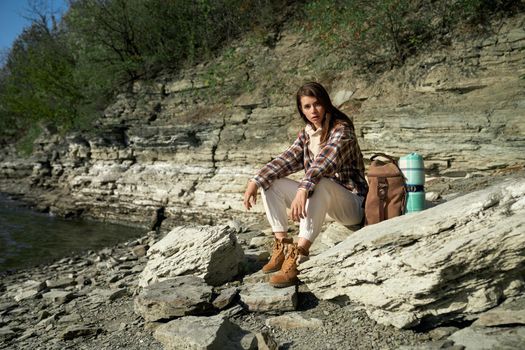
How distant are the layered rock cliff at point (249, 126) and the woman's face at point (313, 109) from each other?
455cm

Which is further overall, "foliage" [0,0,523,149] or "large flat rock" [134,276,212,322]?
"foliage" [0,0,523,149]

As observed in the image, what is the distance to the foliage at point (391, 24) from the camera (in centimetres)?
880

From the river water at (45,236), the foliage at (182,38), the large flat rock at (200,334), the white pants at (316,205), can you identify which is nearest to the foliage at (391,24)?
the foliage at (182,38)

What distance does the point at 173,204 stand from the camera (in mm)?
11867

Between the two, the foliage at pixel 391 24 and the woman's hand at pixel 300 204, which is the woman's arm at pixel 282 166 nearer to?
the woman's hand at pixel 300 204

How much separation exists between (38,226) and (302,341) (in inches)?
455

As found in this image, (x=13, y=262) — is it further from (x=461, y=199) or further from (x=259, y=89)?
(x=461, y=199)

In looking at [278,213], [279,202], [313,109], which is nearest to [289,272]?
[278,213]

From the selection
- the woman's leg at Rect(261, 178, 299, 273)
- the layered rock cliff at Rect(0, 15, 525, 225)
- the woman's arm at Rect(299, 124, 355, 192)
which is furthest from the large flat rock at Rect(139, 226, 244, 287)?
the layered rock cliff at Rect(0, 15, 525, 225)

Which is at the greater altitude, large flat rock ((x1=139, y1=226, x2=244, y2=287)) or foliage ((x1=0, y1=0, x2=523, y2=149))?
foliage ((x1=0, y1=0, x2=523, y2=149))

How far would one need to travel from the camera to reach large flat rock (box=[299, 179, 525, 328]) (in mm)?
2646

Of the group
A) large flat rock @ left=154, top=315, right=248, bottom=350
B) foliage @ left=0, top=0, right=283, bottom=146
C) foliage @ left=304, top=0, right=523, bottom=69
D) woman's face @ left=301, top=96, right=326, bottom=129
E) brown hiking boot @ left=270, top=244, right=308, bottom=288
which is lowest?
large flat rock @ left=154, top=315, right=248, bottom=350

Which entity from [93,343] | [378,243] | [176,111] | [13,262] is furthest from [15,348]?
[176,111]

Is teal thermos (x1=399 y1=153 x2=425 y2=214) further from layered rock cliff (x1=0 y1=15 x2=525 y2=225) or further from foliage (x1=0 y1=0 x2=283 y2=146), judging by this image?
foliage (x1=0 y1=0 x2=283 y2=146)
